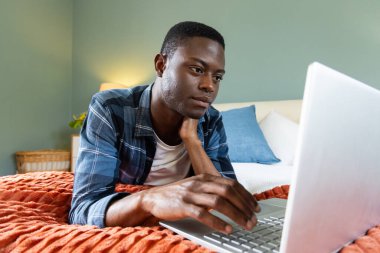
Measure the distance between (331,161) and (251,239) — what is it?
6.8 inches

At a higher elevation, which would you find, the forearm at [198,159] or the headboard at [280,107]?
the headboard at [280,107]

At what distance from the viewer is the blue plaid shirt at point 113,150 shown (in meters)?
0.71

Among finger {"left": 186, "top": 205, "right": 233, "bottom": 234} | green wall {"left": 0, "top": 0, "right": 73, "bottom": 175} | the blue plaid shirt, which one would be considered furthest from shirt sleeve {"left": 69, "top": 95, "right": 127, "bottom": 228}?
green wall {"left": 0, "top": 0, "right": 73, "bottom": 175}

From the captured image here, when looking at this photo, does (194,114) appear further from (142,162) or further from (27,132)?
(27,132)

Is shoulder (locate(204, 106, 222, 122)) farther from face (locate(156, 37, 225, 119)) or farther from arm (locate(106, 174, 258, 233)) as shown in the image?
arm (locate(106, 174, 258, 233))

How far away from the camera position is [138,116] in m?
0.94

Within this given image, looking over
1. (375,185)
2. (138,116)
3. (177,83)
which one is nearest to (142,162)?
(138,116)

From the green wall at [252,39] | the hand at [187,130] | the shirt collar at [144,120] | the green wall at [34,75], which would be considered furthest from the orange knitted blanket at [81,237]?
the green wall at [34,75]

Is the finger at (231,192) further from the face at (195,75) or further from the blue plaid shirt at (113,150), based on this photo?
the face at (195,75)

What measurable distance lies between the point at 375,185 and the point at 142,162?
1.97ft

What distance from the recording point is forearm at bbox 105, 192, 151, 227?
57 centimetres

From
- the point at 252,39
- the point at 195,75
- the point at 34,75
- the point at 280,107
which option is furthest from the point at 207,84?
the point at 34,75

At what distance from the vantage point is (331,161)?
0.37 meters

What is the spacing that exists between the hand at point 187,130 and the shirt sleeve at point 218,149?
14 centimetres
